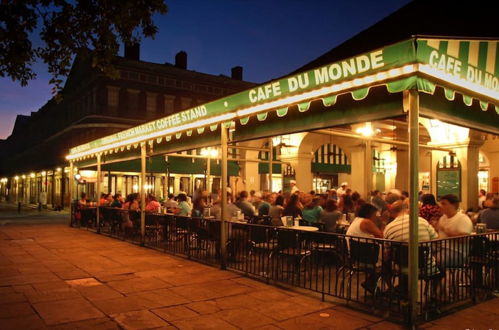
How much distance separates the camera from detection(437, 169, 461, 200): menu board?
12070 millimetres

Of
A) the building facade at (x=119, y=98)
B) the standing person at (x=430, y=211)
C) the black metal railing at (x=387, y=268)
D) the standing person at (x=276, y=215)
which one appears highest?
the building facade at (x=119, y=98)

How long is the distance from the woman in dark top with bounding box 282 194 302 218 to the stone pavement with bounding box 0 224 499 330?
251 cm

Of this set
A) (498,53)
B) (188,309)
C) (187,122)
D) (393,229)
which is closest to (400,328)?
(393,229)

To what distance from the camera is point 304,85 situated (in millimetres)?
6785

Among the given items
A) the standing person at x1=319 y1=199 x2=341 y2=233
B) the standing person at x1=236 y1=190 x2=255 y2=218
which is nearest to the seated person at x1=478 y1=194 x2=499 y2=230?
the standing person at x1=319 y1=199 x2=341 y2=233

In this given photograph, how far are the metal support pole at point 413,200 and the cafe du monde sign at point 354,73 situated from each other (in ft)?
1.61

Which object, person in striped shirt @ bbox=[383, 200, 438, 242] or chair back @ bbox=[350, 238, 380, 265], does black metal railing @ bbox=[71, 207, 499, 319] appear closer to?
chair back @ bbox=[350, 238, 380, 265]

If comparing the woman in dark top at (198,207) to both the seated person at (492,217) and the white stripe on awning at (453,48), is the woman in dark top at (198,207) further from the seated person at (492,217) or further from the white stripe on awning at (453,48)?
the white stripe on awning at (453,48)

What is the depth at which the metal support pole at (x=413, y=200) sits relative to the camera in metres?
5.34

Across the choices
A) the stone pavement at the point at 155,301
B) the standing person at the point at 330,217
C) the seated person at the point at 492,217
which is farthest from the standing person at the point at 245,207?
the seated person at the point at 492,217

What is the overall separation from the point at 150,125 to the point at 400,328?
28.0 feet

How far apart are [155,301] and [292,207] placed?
4784 mm

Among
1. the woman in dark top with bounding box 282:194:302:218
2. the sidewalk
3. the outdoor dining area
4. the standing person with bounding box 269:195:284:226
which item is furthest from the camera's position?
the sidewalk

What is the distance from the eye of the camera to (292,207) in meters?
A: 10.5
